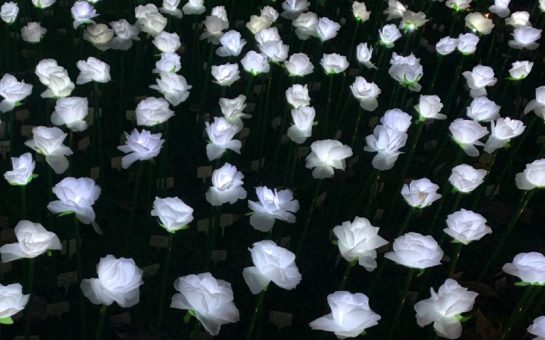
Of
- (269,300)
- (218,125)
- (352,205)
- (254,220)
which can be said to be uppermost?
(218,125)

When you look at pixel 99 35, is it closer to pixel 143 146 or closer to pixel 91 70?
pixel 91 70

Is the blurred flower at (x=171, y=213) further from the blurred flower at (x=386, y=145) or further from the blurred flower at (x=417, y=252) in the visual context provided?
the blurred flower at (x=386, y=145)

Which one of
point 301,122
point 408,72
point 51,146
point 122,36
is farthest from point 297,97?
point 51,146

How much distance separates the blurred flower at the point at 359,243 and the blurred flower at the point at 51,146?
0.69m

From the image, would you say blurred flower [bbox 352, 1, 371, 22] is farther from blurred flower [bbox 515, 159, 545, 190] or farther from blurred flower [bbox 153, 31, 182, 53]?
blurred flower [bbox 515, 159, 545, 190]

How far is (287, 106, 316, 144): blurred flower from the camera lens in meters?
1.79

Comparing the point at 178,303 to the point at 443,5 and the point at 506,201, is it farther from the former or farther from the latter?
the point at 443,5

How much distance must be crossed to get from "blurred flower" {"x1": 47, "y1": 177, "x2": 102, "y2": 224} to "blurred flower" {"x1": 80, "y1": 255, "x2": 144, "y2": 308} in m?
0.21

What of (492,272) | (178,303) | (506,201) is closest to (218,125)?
(178,303)

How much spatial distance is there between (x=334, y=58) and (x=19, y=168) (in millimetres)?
1096

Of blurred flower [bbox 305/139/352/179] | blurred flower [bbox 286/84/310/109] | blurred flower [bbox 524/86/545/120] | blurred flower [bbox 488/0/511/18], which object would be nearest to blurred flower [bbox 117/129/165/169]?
blurred flower [bbox 305/139/352/179]

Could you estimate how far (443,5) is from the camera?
11.4 ft

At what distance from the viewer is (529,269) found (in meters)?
1.43

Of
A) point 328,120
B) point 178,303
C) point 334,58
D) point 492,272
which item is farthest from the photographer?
point 328,120
